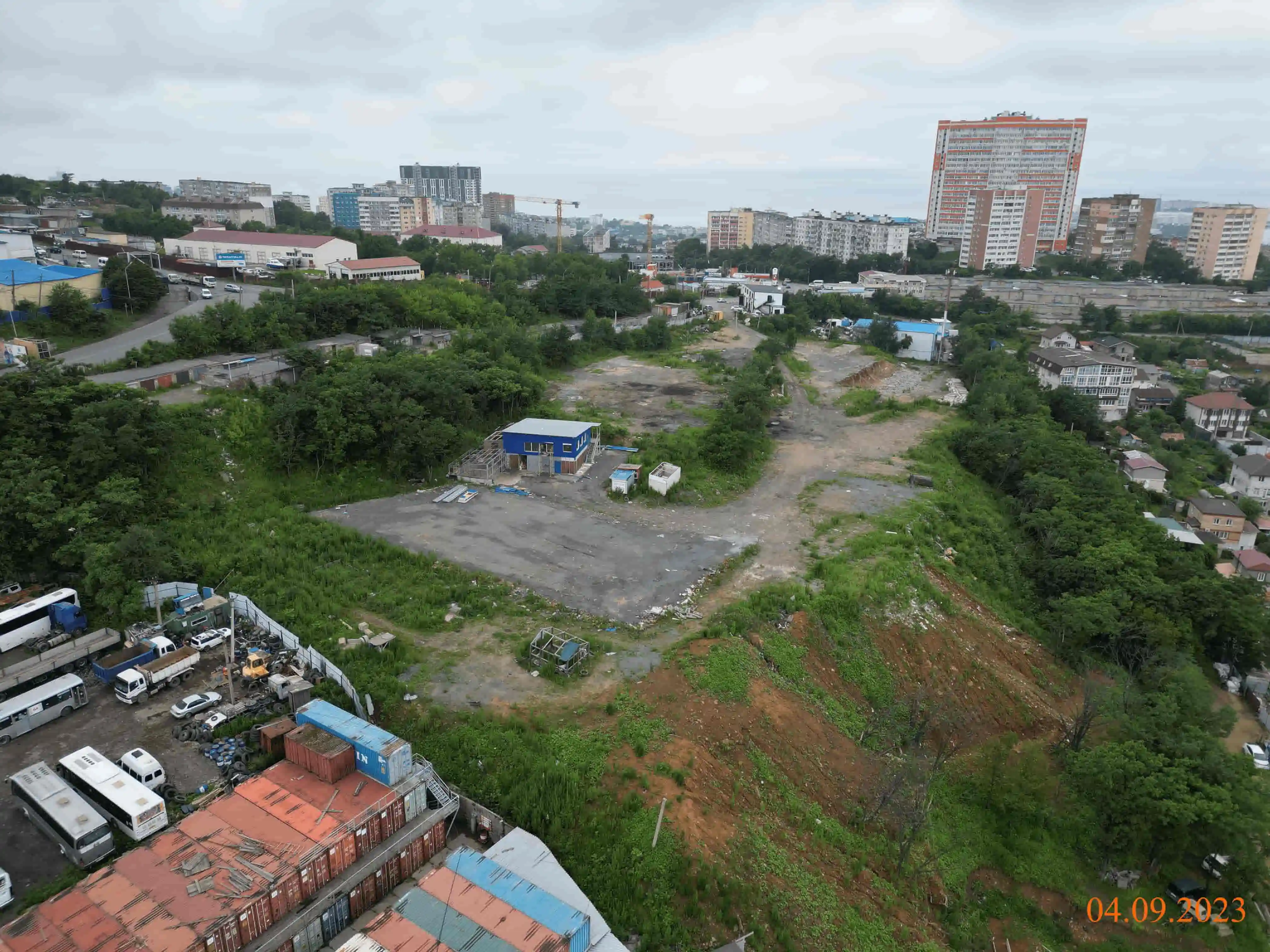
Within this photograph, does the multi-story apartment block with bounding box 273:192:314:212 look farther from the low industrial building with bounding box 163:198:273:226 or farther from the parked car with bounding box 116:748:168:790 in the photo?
the parked car with bounding box 116:748:168:790

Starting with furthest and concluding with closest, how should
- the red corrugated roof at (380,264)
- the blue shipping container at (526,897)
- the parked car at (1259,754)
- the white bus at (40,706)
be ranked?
the red corrugated roof at (380,264) < the parked car at (1259,754) < the white bus at (40,706) < the blue shipping container at (526,897)

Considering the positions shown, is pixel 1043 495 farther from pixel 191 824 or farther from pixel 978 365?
pixel 191 824

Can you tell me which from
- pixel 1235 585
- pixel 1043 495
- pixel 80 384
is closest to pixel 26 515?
pixel 80 384

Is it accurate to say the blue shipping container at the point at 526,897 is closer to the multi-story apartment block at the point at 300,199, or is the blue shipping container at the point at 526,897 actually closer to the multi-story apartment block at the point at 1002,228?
the multi-story apartment block at the point at 1002,228

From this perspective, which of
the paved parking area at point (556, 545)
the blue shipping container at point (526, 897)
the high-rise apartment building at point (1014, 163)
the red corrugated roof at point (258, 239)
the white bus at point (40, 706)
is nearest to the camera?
the blue shipping container at point (526, 897)

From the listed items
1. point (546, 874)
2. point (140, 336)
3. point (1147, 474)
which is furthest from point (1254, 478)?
point (140, 336)

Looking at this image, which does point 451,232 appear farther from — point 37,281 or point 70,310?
point 70,310

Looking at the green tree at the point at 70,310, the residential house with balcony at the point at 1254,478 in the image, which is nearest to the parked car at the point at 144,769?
the green tree at the point at 70,310
